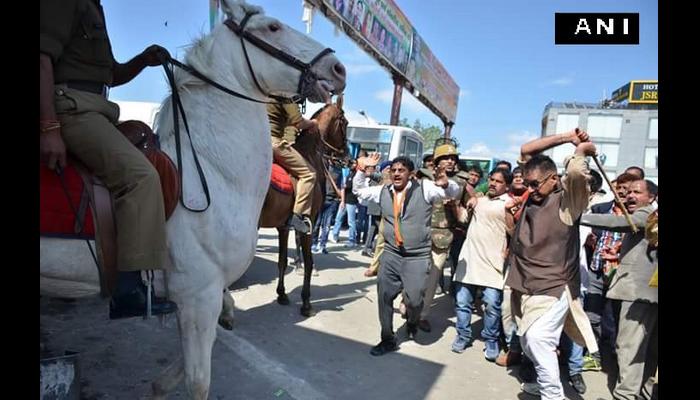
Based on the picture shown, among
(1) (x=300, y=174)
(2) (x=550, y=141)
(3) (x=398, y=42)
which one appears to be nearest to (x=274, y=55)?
(2) (x=550, y=141)

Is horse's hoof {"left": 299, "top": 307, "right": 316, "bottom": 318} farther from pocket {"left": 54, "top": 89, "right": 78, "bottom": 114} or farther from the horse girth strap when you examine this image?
pocket {"left": 54, "top": 89, "right": 78, "bottom": 114}

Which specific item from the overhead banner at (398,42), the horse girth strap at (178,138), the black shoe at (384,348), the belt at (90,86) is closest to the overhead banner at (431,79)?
the overhead banner at (398,42)

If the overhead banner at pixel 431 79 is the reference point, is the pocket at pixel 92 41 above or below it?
below

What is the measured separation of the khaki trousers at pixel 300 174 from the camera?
4961mm

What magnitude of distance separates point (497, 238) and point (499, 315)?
80cm

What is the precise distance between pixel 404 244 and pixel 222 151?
2.41m

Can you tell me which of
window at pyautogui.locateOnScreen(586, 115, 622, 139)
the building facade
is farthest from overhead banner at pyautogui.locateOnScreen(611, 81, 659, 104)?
window at pyautogui.locateOnScreen(586, 115, 622, 139)

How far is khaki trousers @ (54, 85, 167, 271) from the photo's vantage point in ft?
6.59

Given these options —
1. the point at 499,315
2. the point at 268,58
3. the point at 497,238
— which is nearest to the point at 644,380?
the point at 499,315

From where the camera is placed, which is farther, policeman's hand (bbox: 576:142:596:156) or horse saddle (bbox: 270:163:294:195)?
horse saddle (bbox: 270:163:294:195)

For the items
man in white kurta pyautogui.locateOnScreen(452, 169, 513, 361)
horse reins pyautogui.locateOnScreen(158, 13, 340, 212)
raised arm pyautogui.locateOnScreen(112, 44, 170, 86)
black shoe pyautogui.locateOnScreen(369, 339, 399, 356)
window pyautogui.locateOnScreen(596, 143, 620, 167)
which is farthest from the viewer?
window pyautogui.locateOnScreen(596, 143, 620, 167)

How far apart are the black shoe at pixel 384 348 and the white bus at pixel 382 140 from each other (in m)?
9.63

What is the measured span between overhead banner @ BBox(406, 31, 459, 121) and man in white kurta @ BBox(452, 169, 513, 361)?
1441cm

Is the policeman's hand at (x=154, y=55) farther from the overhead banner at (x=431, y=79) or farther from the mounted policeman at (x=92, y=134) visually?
the overhead banner at (x=431, y=79)
